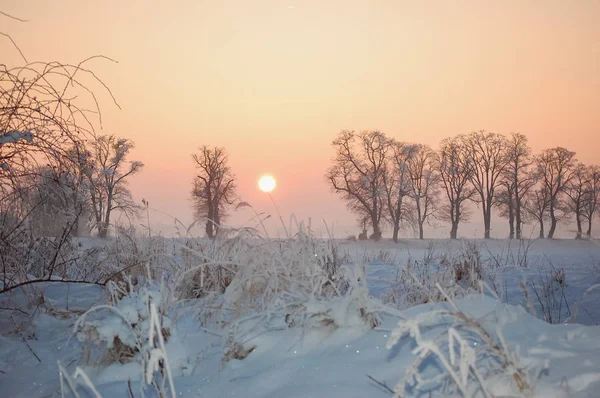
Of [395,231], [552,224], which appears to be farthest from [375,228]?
[552,224]

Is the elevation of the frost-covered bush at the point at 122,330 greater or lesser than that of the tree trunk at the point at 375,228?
greater

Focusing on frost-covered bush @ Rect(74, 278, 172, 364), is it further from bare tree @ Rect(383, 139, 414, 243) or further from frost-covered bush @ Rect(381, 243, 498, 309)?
bare tree @ Rect(383, 139, 414, 243)

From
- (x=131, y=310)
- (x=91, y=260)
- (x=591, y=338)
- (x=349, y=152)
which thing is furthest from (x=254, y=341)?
(x=349, y=152)

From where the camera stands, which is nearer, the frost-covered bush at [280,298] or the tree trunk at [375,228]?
the frost-covered bush at [280,298]

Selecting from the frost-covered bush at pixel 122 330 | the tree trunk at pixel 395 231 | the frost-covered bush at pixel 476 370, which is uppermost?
the frost-covered bush at pixel 476 370

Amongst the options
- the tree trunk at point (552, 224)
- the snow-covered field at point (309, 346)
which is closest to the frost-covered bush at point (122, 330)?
the snow-covered field at point (309, 346)

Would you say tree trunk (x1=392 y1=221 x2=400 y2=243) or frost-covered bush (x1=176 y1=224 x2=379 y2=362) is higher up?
frost-covered bush (x1=176 y1=224 x2=379 y2=362)

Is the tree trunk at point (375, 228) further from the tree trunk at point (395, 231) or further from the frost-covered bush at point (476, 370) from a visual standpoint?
the frost-covered bush at point (476, 370)

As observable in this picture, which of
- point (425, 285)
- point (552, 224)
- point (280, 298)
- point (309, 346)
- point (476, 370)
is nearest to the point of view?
point (476, 370)

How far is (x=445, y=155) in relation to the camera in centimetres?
3462

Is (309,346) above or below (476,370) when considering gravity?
below

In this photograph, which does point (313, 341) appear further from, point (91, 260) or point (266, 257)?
point (91, 260)

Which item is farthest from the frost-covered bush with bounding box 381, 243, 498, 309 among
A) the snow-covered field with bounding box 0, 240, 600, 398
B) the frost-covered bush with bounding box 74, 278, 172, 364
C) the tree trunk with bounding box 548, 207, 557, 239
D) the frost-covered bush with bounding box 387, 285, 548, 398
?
the tree trunk with bounding box 548, 207, 557, 239

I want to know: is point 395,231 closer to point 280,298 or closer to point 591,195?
point 591,195
